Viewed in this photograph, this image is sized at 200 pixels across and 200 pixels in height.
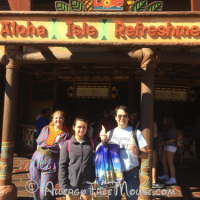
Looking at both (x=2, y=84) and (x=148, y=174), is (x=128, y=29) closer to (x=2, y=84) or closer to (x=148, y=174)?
(x=148, y=174)

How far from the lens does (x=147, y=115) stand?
352cm

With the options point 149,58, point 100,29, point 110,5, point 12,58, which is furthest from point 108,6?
point 12,58

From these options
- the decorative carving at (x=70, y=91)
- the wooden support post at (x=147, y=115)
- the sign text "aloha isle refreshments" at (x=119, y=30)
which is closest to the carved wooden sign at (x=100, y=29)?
the sign text "aloha isle refreshments" at (x=119, y=30)

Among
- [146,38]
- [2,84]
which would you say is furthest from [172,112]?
[2,84]

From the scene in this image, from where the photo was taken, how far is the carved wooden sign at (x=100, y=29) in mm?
3090

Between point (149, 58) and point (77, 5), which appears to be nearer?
point (149, 58)

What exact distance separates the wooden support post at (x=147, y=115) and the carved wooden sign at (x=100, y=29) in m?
0.49

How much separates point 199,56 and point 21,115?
824 centimetres

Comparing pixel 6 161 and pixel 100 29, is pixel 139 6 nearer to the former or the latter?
pixel 100 29

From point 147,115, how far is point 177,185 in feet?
7.46

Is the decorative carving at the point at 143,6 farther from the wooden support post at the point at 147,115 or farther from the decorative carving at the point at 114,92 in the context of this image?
the decorative carving at the point at 114,92

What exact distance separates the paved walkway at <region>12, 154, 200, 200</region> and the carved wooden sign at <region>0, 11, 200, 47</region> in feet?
10.1

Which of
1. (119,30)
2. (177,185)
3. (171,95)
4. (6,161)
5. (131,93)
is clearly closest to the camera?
(119,30)

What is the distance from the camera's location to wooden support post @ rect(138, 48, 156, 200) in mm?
3361
